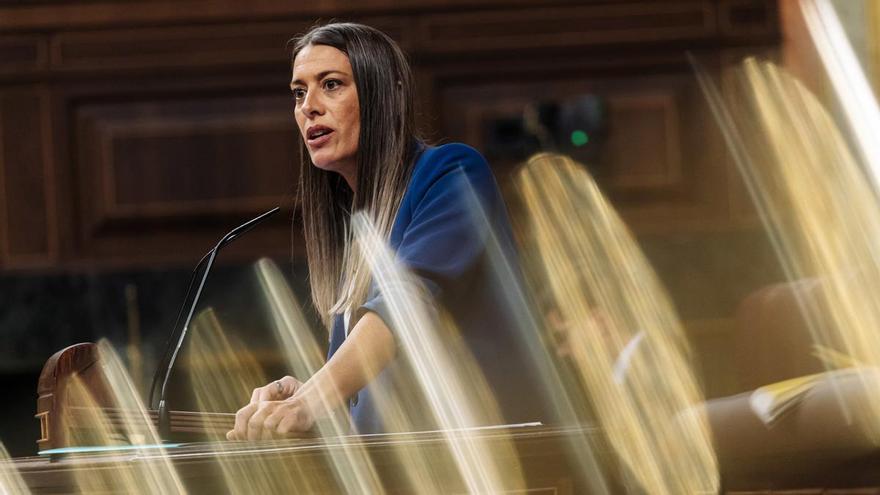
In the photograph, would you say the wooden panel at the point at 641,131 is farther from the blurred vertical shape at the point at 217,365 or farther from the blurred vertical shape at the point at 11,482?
the blurred vertical shape at the point at 11,482

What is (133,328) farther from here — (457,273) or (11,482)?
(11,482)

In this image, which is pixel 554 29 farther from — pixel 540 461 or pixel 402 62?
pixel 540 461

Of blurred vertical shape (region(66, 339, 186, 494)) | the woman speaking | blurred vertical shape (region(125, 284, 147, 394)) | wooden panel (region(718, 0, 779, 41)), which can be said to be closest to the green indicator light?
wooden panel (region(718, 0, 779, 41))

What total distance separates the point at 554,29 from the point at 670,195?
550 mm

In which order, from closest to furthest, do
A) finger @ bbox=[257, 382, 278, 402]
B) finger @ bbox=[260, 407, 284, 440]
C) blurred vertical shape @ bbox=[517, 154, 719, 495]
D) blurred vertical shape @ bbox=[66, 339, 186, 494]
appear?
blurred vertical shape @ bbox=[66, 339, 186, 494], finger @ bbox=[260, 407, 284, 440], finger @ bbox=[257, 382, 278, 402], blurred vertical shape @ bbox=[517, 154, 719, 495]

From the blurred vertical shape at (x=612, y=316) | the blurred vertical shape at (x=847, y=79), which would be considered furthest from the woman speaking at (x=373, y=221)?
the blurred vertical shape at (x=847, y=79)

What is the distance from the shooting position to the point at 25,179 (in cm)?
344

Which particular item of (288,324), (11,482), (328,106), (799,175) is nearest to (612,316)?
(799,175)

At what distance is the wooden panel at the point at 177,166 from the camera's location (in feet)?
11.3

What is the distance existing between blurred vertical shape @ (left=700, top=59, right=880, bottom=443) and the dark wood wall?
73 millimetres

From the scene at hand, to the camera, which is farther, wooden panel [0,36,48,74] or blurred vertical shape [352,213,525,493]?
wooden panel [0,36,48,74]

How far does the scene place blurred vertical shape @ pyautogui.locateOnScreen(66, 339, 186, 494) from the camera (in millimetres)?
1071

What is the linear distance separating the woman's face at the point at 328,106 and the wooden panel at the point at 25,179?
2.02 m

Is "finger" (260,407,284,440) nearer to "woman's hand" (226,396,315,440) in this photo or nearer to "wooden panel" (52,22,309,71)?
"woman's hand" (226,396,315,440)
